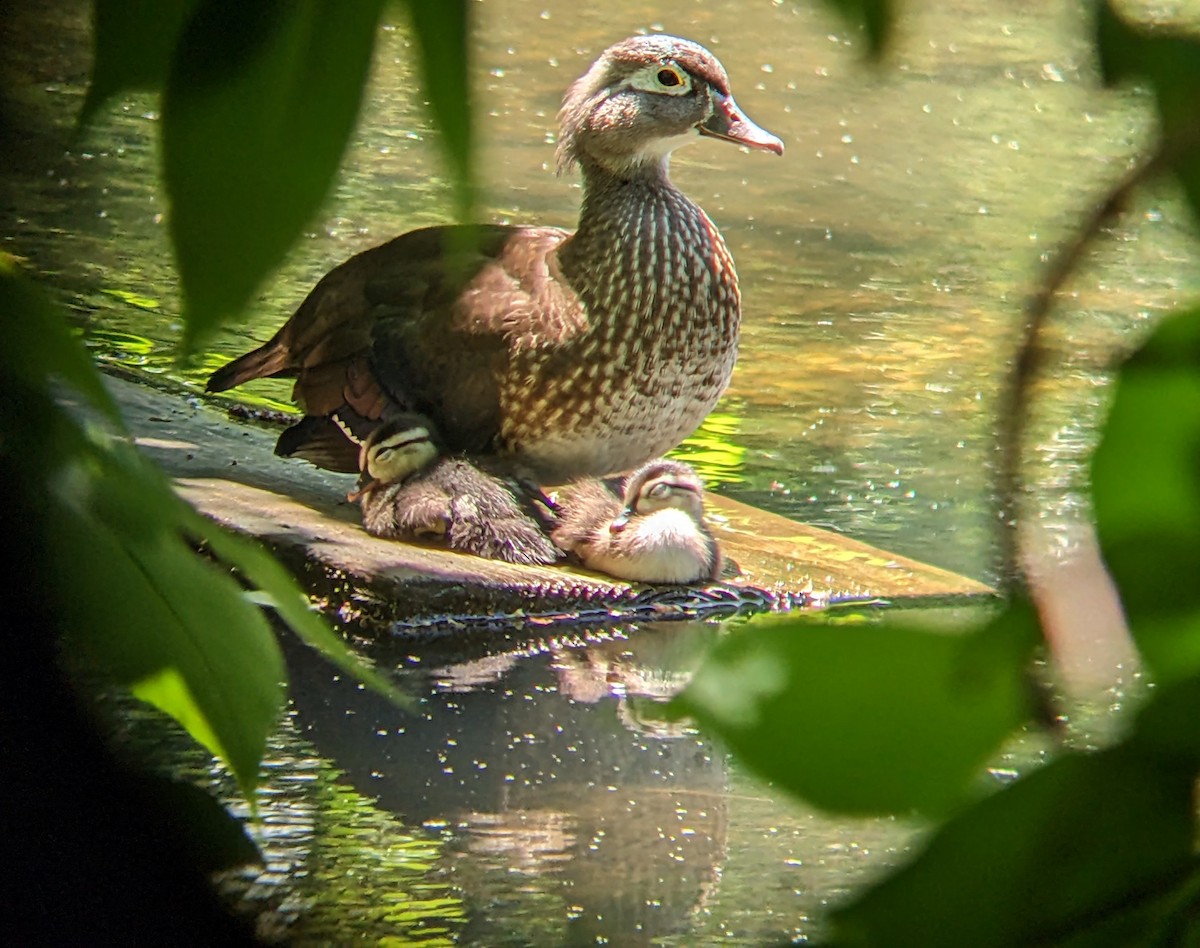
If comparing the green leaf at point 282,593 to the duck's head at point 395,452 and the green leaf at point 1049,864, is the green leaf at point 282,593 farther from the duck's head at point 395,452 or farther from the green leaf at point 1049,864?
the duck's head at point 395,452

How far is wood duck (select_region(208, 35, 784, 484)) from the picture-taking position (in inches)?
73.4

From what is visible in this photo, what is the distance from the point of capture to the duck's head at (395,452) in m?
1.82

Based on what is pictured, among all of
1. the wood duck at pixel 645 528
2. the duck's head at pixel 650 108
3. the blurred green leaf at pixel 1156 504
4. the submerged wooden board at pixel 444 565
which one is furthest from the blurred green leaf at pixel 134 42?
the duck's head at pixel 650 108

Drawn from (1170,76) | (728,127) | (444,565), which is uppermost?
(1170,76)

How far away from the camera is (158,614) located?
20cm

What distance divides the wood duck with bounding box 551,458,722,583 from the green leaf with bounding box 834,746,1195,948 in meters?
1.63

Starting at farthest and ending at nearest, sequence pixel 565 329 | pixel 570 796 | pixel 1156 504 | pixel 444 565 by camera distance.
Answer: pixel 565 329, pixel 444 565, pixel 570 796, pixel 1156 504

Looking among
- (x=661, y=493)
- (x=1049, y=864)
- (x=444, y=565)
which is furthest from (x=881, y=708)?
(x=661, y=493)

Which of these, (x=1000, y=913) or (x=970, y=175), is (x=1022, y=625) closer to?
(x=1000, y=913)

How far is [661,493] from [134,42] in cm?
169

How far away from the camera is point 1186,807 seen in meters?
0.14

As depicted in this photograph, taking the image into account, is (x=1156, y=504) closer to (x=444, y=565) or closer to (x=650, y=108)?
(x=444, y=565)

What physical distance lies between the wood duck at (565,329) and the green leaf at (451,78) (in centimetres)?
165

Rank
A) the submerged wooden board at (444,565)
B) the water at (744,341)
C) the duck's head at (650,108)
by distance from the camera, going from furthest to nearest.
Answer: the duck's head at (650,108) → the submerged wooden board at (444,565) → the water at (744,341)
